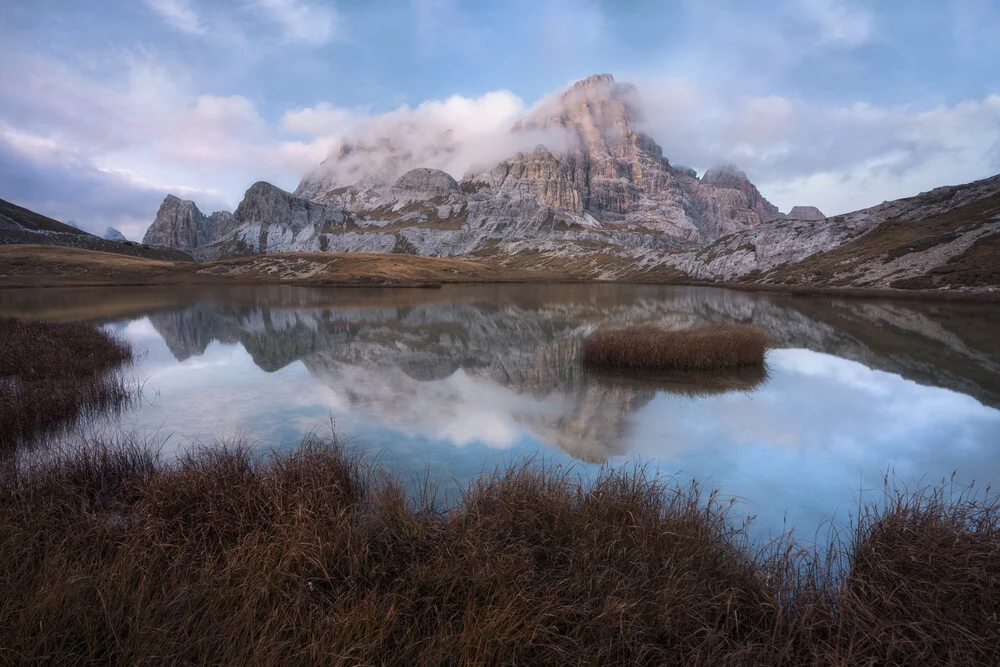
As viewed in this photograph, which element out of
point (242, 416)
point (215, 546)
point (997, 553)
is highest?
point (997, 553)

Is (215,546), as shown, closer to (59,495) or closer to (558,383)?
(59,495)

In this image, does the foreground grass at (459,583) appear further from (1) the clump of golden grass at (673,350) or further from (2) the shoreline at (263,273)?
(2) the shoreline at (263,273)

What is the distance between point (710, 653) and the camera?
462 cm

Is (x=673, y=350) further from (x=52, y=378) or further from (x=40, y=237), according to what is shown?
(x=40, y=237)

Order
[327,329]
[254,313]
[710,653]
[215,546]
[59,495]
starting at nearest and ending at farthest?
1. [710,653]
2. [215,546]
3. [59,495]
4. [327,329]
5. [254,313]

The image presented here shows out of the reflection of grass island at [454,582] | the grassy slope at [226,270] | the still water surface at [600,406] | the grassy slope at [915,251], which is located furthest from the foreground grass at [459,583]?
the grassy slope at [226,270]

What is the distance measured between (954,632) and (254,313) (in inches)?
2232

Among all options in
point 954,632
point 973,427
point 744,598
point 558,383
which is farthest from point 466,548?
point 973,427

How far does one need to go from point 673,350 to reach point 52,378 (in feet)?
81.6

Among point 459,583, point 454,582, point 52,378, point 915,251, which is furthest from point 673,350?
point 915,251

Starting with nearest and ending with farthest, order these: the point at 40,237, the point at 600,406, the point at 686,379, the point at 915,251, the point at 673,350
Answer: the point at 600,406, the point at 686,379, the point at 673,350, the point at 915,251, the point at 40,237

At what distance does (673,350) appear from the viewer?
2308 centimetres

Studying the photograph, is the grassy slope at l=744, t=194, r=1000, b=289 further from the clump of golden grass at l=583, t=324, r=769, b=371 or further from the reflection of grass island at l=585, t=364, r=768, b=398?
the reflection of grass island at l=585, t=364, r=768, b=398

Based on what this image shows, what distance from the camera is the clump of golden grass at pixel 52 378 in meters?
12.7
